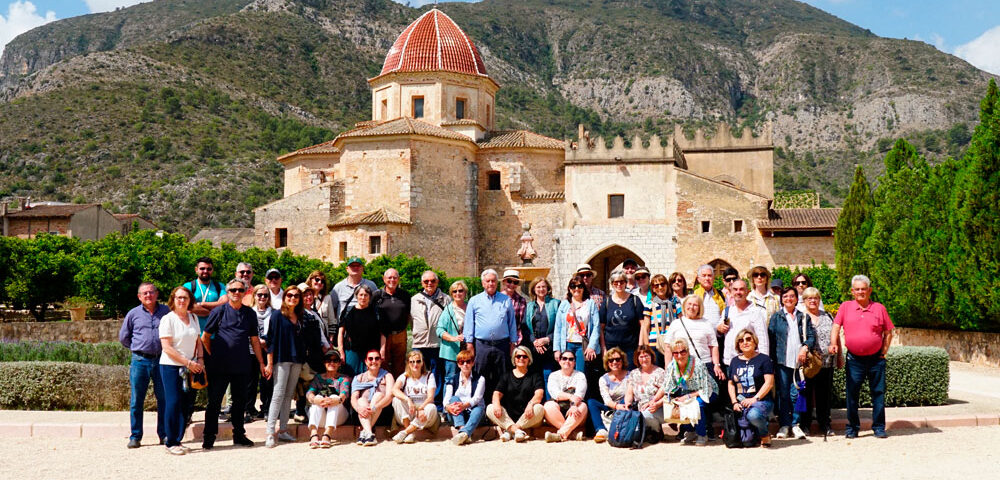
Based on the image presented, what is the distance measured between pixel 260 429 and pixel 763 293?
215 inches

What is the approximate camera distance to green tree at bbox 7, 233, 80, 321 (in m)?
23.8

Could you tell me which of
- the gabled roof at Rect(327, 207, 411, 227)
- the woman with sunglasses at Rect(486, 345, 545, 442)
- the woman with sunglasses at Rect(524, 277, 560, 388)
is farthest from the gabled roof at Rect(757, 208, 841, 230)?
the woman with sunglasses at Rect(486, 345, 545, 442)

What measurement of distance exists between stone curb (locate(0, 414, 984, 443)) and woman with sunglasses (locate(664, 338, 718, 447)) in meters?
1.12

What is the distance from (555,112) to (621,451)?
70.2m

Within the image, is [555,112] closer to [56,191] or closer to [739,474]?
[56,191]

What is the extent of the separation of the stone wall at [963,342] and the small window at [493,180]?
15435mm

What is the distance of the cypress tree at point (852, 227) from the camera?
78.2 ft

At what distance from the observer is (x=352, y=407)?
27.5 ft

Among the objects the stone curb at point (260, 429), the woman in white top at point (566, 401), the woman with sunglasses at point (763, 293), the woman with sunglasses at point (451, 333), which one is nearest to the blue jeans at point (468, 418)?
the stone curb at point (260, 429)

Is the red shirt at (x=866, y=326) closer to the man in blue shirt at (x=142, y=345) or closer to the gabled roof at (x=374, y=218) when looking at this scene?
the man in blue shirt at (x=142, y=345)

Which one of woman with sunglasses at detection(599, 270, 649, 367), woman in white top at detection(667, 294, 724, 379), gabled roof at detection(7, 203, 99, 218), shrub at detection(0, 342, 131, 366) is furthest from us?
gabled roof at detection(7, 203, 99, 218)

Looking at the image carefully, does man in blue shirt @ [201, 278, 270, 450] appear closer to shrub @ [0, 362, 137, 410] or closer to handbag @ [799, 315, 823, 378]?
shrub @ [0, 362, 137, 410]

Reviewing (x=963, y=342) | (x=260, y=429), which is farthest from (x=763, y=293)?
(x=963, y=342)

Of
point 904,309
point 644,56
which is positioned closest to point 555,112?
point 644,56
